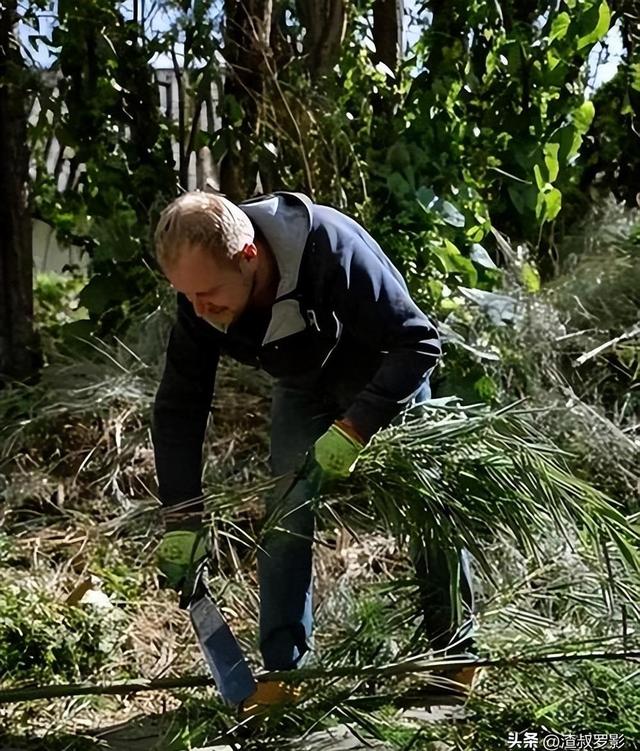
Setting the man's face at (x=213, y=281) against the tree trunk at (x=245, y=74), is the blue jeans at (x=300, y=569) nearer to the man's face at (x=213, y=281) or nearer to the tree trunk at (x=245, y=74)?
the man's face at (x=213, y=281)

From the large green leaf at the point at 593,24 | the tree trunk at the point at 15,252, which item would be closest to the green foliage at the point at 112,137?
the tree trunk at the point at 15,252

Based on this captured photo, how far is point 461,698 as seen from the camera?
1.63m

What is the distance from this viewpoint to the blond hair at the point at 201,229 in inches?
53.9

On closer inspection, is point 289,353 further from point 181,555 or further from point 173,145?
point 173,145

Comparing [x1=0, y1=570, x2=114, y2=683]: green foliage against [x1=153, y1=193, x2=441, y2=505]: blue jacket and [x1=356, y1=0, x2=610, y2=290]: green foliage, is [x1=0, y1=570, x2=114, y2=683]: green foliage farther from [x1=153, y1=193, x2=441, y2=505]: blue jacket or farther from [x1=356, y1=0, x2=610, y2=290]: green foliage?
[x1=356, y1=0, x2=610, y2=290]: green foliage

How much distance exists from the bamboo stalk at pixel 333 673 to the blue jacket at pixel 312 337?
281mm

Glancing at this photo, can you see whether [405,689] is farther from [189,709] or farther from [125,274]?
[125,274]

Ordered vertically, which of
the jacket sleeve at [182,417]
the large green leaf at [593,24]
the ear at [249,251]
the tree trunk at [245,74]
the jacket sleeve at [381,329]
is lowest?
the jacket sleeve at [182,417]

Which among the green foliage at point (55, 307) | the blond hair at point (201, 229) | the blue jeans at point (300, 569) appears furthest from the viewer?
the green foliage at point (55, 307)

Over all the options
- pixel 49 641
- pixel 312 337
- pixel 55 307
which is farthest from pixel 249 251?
pixel 55 307

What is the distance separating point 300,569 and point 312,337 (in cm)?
41

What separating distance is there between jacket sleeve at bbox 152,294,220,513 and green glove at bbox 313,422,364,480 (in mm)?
255

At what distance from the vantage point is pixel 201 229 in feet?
4.48

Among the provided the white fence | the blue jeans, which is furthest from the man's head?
the white fence
